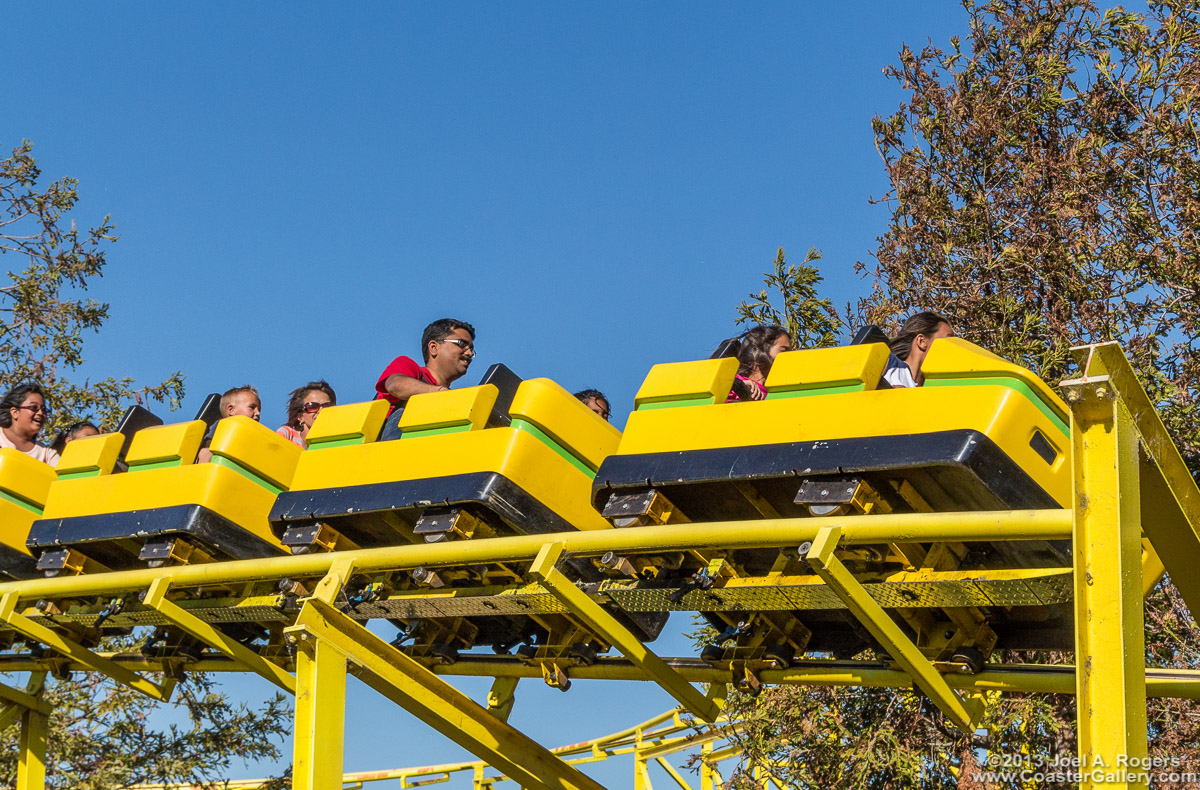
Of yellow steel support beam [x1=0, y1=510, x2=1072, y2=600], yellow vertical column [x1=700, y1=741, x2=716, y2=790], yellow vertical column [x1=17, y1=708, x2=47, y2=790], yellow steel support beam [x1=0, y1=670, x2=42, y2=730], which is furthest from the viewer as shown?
yellow vertical column [x1=700, y1=741, x2=716, y2=790]

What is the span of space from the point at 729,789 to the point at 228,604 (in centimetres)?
440

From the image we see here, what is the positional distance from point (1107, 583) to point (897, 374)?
5.03 feet

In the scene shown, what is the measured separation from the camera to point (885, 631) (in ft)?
12.6

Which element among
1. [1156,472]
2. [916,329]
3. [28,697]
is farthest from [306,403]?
[1156,472]

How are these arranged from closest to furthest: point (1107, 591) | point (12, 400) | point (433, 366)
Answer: point (1107, 591) < point (433, 366) < point (12, 400)

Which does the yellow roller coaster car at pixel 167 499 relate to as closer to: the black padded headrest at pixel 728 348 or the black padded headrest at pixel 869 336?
the black padded headrest at pixel 728 348

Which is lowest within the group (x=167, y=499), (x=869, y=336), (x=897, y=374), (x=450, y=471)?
(x=450, y=471)

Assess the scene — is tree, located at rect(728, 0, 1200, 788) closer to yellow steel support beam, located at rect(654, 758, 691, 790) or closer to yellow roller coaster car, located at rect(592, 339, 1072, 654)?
yellow steel support beam, located at rect(654, 758, 691, 790)

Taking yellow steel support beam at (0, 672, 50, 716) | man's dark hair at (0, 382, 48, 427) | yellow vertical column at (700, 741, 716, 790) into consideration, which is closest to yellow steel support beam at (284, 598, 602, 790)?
yellow steel support beam at (0, 672, 50, 716)

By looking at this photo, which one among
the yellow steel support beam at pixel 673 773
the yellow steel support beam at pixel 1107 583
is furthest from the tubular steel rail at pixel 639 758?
the yellow steel support beam at pixel 1107 583

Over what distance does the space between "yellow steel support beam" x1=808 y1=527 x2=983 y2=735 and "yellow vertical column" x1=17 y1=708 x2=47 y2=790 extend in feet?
12.4

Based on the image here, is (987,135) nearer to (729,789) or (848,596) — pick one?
(729,789)

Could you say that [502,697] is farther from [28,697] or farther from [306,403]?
[28,697]

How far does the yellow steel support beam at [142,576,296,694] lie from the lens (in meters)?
4.94
